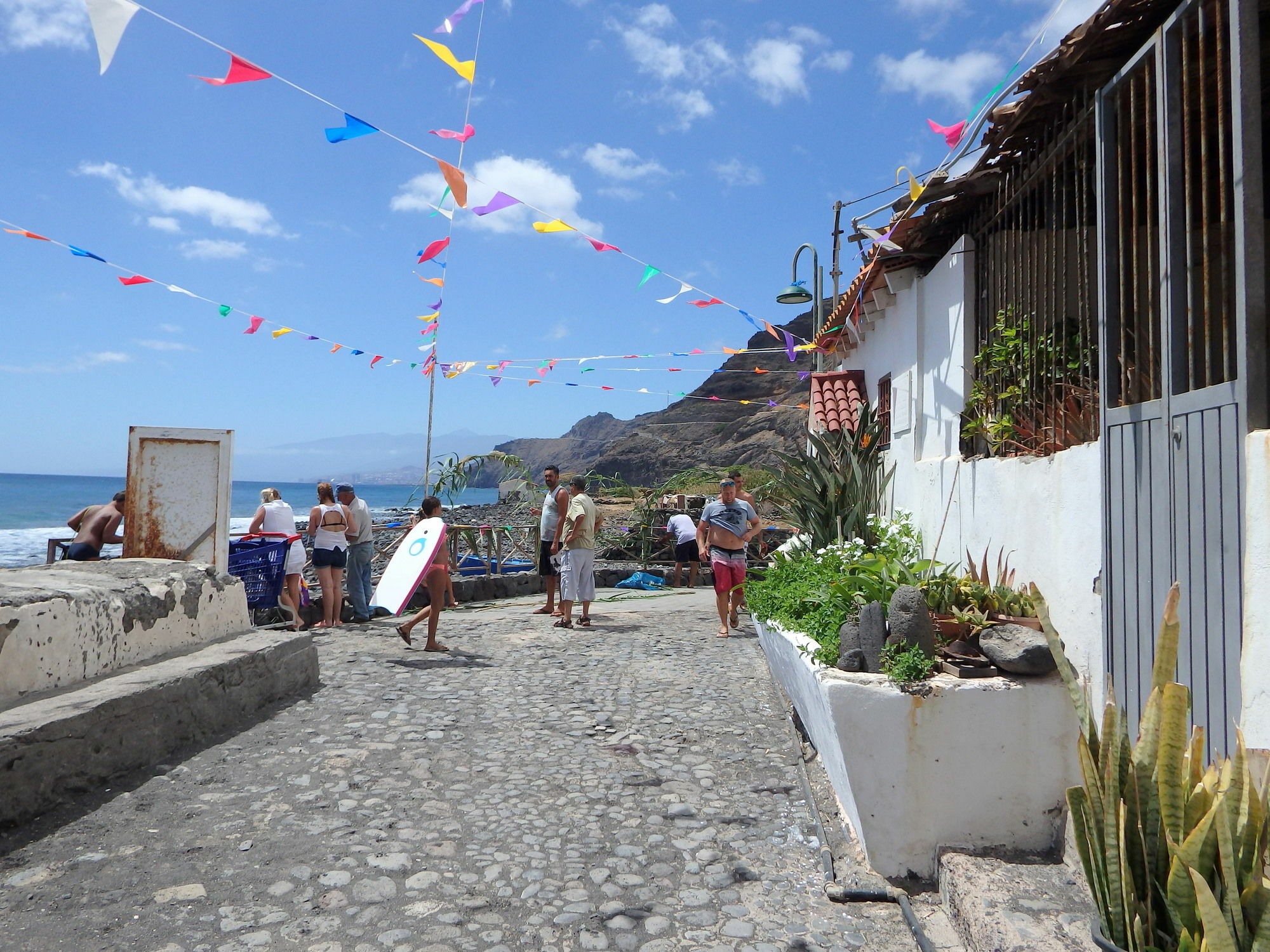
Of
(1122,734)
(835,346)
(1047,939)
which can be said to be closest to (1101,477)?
(1122,734)

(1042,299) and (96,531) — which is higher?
(1042,299)

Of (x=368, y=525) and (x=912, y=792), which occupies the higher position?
(x=368, y=525)

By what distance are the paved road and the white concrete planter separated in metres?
0.36

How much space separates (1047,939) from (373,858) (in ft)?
8.07

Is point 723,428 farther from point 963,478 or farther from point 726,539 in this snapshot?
point 963,478

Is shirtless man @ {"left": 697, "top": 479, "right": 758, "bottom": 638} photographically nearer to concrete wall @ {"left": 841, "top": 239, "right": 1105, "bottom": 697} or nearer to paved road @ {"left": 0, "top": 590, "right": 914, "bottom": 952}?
concrete wall @ {"left": 841, "top": 239, "right": 1105, "bottom": 697}

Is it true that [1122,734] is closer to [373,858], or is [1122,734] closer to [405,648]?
[373,858]

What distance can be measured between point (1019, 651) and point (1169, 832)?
4.42ft

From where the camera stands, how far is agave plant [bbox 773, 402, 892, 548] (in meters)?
7.46

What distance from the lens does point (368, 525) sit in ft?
32.7

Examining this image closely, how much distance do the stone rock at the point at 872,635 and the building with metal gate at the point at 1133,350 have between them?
0.79 metres

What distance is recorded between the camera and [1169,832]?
2205mm

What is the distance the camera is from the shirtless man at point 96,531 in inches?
323

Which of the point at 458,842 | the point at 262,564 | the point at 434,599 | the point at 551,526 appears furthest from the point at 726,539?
the point at 458,842
